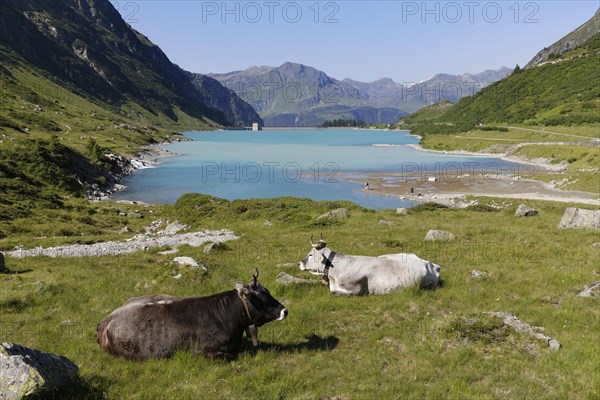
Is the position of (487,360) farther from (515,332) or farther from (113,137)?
(113,137)

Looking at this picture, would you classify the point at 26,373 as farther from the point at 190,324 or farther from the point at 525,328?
the point at 525,328

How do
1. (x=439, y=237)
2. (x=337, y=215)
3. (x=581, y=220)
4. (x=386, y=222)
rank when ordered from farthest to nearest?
1. (x=337, y=215)
2. (x=386, y=222)
3. (x=581, y=220)
4. (x=439, y=237)

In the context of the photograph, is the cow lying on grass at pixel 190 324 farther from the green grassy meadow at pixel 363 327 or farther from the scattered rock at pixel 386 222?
the scattered rock at pixel 386 222

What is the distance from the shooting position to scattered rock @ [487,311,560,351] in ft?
33.7

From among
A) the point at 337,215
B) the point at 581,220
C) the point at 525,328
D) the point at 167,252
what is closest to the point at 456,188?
the point at 337,215

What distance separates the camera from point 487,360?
9.61m

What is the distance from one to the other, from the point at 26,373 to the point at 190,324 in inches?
136

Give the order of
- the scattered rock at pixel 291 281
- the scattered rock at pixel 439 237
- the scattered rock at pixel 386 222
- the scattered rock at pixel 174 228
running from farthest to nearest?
the scattered rock at pixel 174 228 → the scattered rock at pixel 386 222 → the scattered rock at pixel 439 237 → the scattered rock at pixel 291 281

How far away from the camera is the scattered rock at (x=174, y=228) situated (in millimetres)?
41513

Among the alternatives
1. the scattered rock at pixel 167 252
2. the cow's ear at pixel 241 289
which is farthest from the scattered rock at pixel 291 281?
the scattered rock at pixel 167 252

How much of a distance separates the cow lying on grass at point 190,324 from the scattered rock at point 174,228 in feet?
106

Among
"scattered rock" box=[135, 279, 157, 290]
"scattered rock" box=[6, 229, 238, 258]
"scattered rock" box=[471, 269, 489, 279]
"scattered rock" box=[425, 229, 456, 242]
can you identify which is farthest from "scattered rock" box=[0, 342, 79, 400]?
"scattered rock" box=[425, 229, 456, 242]

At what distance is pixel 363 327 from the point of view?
37.9 feet

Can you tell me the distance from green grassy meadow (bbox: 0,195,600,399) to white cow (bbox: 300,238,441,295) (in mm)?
538
